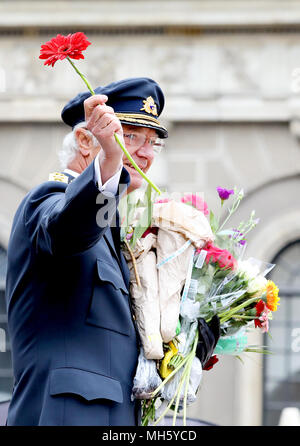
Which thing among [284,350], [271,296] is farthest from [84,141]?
[284,350]

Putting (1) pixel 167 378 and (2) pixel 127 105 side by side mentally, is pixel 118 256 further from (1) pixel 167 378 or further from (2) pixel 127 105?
(2) pixel 127 105

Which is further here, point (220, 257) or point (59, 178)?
point (220, 257)

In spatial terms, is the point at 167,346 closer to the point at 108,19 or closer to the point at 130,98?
the point at 130,98

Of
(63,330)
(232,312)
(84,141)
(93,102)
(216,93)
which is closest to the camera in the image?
(93,102)

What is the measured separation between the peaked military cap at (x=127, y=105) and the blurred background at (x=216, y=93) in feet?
15.8

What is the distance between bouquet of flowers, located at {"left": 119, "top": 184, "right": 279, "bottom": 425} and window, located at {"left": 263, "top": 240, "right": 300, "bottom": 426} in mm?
4979

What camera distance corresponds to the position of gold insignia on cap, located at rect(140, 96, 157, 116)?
233cm

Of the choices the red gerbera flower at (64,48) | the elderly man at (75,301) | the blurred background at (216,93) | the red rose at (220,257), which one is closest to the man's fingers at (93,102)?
the elderly man at (75,301)

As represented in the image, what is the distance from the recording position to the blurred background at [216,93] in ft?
23.6

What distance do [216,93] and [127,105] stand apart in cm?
504

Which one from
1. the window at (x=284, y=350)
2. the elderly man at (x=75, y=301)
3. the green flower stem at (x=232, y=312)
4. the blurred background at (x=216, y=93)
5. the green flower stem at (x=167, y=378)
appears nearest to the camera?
the elderly man at (x=75, y=301)

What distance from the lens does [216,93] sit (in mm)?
7270

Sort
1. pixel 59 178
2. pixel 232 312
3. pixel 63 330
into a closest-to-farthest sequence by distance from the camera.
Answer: pixel 63 330 < pixel 59 178 < pixel 232 312

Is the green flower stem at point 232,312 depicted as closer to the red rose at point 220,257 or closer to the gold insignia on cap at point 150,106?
the red rose at point 220,257
